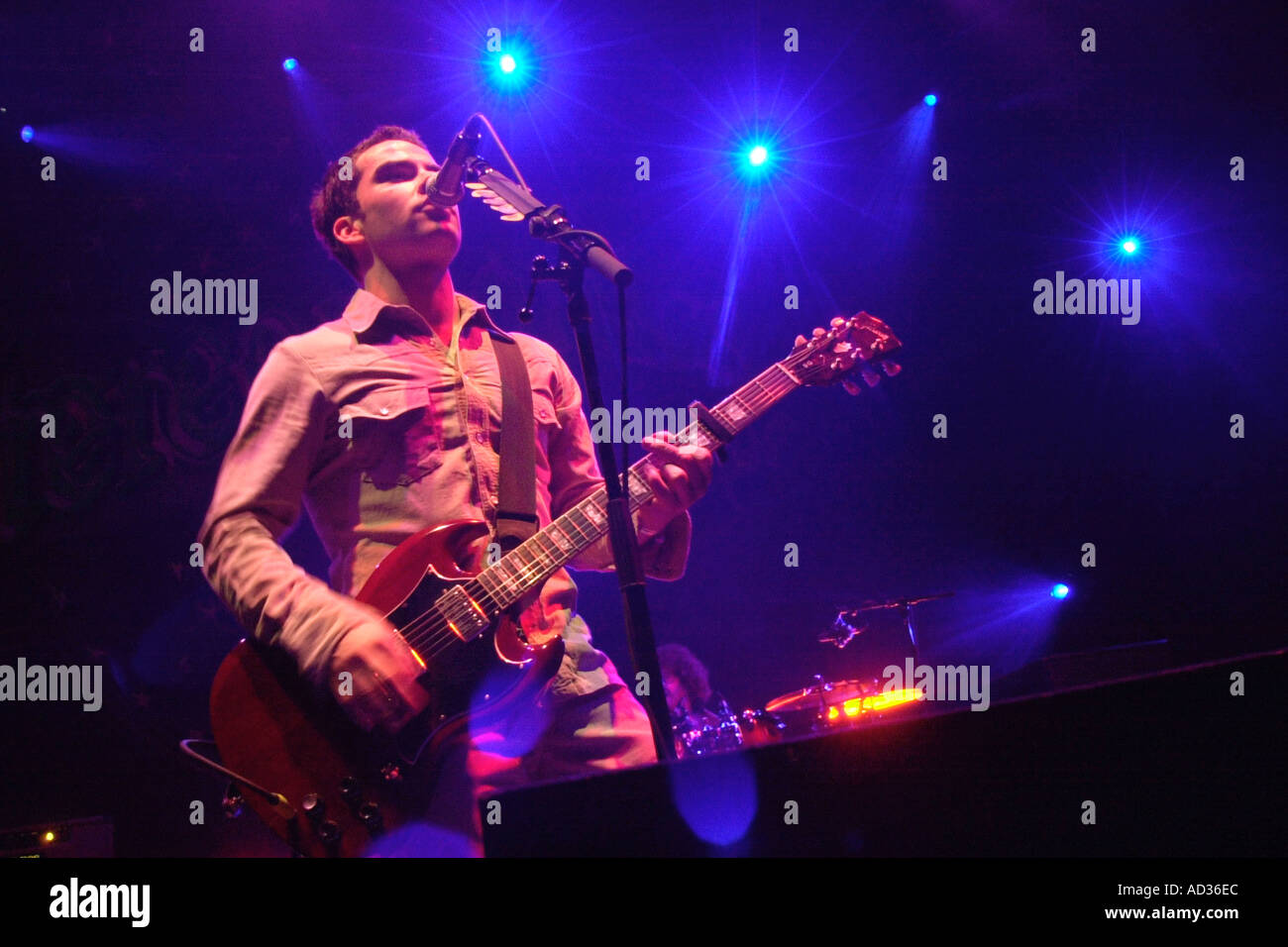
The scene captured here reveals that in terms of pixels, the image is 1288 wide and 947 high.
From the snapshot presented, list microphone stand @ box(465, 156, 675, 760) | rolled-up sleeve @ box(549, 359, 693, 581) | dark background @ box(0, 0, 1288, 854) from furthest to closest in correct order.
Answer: dark background @ box(0, 0, 1288, 854), rolled-up sleeve @ box(549, 359, 693, 581), microphone stand @ box(465, 156, 675, 760)

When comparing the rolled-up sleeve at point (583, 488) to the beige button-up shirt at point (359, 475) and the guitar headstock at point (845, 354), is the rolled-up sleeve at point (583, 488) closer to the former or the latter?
the beige button-up shirt at point (359, 475)

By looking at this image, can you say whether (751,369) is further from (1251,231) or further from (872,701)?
(1251,231)

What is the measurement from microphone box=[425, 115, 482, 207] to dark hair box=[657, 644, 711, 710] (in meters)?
3.19

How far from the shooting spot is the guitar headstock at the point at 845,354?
294 centimetres

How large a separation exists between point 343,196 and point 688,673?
320 centimetres

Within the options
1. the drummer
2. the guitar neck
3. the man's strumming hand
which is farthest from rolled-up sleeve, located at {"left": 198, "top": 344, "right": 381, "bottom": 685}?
the drummer

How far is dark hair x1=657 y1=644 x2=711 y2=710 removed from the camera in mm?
5121

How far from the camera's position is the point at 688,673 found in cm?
515

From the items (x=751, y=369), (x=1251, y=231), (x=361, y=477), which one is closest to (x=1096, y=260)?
(x=1251, y=231)

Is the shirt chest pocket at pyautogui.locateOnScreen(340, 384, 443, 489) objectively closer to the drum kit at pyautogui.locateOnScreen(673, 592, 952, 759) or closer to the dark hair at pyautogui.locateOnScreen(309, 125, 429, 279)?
the dark hair at pyautogui.locateOnScreen(309, 125, 429, 279)

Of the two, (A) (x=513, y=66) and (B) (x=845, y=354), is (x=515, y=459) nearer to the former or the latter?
(B) (x=845, y=354)

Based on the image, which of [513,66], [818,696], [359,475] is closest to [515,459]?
[359,475]
